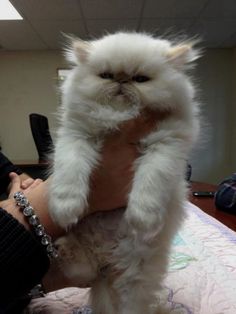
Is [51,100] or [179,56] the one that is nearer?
[179,56]

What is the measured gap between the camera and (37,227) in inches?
28.6

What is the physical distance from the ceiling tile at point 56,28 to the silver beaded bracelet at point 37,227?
10.8 ft

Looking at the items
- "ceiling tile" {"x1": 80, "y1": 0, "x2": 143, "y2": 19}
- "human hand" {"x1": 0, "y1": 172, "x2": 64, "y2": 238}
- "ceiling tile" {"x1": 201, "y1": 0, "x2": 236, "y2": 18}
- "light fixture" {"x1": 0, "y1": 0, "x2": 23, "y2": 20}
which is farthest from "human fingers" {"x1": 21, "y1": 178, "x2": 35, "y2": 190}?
"ceiling tile" {"x1": 201, "y1": 0, "x2": 236, "y2": 18}

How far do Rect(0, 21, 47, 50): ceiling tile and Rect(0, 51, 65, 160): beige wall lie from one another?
0.21 meters

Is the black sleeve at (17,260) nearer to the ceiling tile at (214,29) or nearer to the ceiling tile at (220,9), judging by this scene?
the ceiling tile at (220,9)

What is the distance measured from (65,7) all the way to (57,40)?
1.18 m

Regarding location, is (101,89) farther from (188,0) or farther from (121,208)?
(188,0)

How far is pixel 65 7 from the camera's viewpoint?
3.27 metres

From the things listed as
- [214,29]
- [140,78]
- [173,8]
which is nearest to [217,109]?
[214,29]

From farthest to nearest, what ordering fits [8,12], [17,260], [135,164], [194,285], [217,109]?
[217,109] < [8,12] < [194,285] < [135,164] < [17,260]

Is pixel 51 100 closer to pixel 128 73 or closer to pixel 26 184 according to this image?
pixel 26 184

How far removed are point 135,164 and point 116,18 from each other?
3.11 metres

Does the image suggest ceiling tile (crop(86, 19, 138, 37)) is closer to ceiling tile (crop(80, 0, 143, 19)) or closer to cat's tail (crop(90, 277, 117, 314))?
ceiling tile (crop(80, 0, 143, 19))

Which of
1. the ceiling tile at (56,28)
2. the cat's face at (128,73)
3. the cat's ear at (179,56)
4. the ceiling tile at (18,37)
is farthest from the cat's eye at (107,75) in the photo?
the ceiling tile at (18,37)
